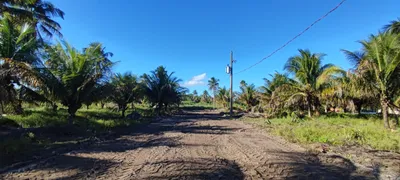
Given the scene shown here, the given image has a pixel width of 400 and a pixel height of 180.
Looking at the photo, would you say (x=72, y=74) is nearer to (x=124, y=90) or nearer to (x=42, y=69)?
(x=42, y=69)

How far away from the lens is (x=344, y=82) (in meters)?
13.6

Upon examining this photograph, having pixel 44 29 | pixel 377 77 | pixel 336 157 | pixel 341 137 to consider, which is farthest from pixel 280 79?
pixel 44 29

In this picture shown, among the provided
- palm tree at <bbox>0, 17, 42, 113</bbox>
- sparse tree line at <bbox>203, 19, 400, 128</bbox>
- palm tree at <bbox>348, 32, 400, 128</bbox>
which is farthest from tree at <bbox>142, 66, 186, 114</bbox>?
palm tree at <bbox>348, 32, 400, 128</bbox>

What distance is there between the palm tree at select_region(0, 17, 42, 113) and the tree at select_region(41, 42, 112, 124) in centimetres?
75

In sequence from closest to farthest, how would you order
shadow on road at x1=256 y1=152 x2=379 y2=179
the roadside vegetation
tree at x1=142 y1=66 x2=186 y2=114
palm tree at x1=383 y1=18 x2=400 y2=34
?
shadow on road at x1=256 y1=152 x2=379 y2=179
the roadside vegetation
palm tree at x1=383 y1=18 x2=400 y2=34
tree at x1=142 y1=66 x2=186 y2=114

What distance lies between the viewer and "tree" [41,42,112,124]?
10.4 meters

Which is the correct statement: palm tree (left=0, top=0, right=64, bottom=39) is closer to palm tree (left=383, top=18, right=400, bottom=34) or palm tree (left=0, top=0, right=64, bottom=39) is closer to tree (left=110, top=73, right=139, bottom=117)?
tree (left=110, top=73, right=139, bottom=117)

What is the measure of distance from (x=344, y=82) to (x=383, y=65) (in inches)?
114

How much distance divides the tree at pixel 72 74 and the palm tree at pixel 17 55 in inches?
29.5

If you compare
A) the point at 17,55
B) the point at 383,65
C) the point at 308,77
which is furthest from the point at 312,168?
the point at 308,77

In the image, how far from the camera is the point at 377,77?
1099 cm

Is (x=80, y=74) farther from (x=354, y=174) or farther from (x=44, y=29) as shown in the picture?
(x=354, y=174)

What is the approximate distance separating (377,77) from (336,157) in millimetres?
7818

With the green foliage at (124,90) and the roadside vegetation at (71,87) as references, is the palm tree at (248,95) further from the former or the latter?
the green foliage at (124,90)
